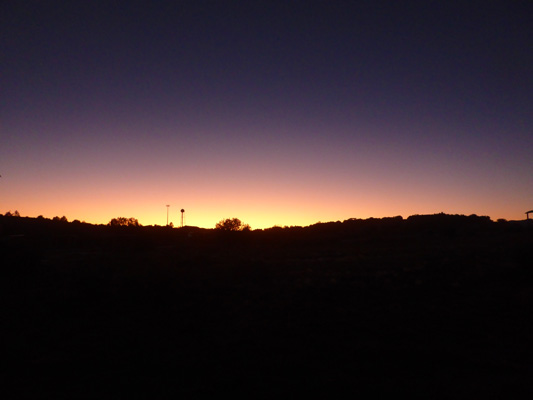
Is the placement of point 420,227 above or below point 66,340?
above

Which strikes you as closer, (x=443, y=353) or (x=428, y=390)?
(x=428, y=390)

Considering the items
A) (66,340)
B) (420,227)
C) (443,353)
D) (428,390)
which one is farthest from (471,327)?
(420,227)

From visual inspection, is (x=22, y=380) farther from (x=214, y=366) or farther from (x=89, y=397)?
(x=214, y=366)

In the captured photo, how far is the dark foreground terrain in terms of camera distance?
374 inches

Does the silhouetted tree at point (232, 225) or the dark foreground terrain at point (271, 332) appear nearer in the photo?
the dark foreground terrain at point (271, 332)

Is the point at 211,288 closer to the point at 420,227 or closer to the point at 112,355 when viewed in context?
the point at 112,355

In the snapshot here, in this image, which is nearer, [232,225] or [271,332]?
[271,332]

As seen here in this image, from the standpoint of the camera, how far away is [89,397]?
8.73 metres

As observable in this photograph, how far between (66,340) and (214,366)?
5311 millimetres

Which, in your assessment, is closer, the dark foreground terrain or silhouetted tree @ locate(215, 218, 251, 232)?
the dark foreground terrain

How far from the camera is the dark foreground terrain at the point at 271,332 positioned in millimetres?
9492

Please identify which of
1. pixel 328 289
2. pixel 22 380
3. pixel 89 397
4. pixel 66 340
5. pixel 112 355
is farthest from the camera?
pixel 328 289

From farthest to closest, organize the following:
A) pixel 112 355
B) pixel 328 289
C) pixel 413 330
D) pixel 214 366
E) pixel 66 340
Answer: pixel 328 289, pixel 413 330, pixel 66 340, pixel 112 355, pixel 214 366

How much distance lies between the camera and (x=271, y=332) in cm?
1342
